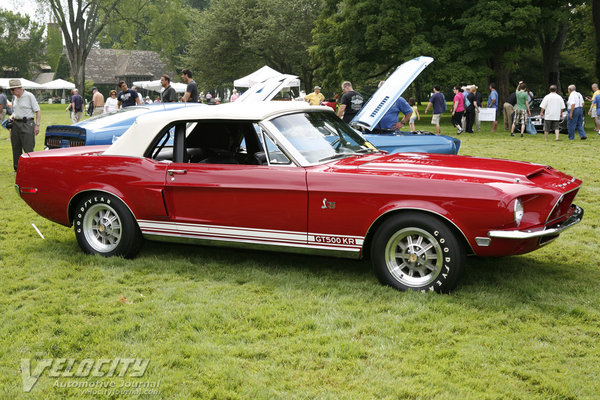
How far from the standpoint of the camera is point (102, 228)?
6.54 meters

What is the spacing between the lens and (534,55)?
46906 millimetres

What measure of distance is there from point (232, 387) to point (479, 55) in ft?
91.6

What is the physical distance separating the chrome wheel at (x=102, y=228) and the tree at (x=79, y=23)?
41197 millimetres

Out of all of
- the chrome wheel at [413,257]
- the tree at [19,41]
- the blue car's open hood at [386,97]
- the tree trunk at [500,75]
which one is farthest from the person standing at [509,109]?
the tree at [19,41]

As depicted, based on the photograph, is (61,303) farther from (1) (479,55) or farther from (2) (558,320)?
(1) (479,55)

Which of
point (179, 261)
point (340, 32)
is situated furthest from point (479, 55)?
point (179, 261)

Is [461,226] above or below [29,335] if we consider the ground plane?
above

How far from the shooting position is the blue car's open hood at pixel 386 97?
379 inches

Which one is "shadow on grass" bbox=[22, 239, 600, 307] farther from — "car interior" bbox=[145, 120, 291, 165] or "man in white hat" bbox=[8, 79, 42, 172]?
"man in white hat" bbox=[8, 79, 42, 172]

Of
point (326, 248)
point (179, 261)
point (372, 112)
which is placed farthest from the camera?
point (372, 112)

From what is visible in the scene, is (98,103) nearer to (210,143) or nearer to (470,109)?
(470,109)

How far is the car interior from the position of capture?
20.5 ft

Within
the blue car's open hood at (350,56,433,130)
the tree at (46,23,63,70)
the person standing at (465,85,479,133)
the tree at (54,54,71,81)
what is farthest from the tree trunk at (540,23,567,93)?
the tree at (46,23,63,70)

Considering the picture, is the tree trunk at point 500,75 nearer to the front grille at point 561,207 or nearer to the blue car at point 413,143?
the blue car at point 413,143
